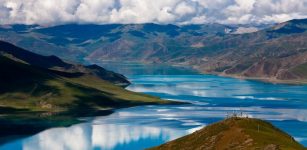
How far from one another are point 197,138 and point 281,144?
35503 millimetres

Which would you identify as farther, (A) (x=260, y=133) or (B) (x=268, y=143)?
(A) (x=260, y=133)

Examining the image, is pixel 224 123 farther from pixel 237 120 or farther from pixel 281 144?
pixel 281 144

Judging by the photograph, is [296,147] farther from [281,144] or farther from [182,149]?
[182,149]

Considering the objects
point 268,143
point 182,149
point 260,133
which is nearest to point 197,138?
point 182,149

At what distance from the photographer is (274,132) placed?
655 feet

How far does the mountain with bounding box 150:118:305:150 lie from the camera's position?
169750 mm

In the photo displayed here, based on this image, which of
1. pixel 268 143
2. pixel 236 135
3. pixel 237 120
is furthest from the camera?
pixel 237 120

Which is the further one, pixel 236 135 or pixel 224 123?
→ pixel 224 123

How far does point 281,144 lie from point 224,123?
2857cm

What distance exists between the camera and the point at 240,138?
17900 centimetres

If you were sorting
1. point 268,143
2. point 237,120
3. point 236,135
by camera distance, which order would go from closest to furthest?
point 268,143 < point 236,135 < point 237,120

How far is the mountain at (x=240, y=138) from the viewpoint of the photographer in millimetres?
169750

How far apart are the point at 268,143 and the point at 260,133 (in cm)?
1631

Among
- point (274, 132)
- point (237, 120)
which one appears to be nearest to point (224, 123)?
point (237, 120)
